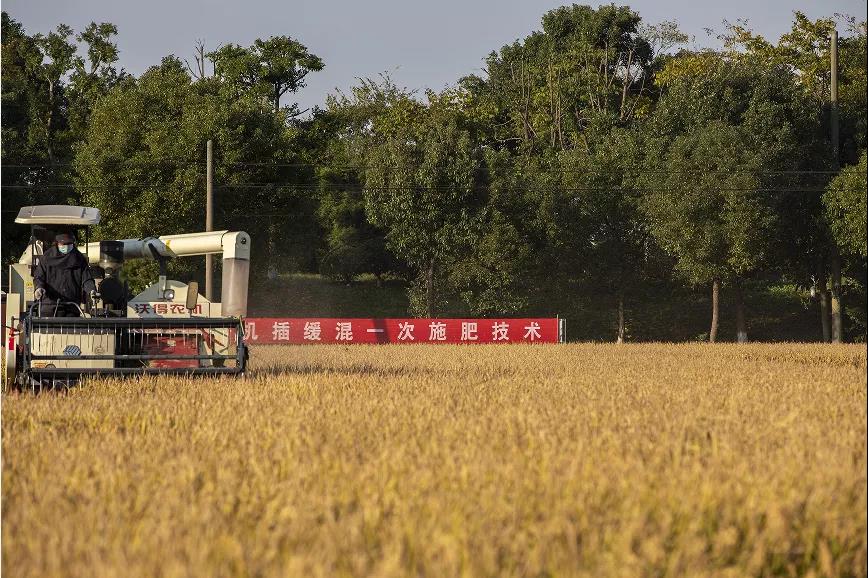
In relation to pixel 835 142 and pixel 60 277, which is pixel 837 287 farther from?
pixel 60 277

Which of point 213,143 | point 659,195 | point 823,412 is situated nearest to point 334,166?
point 213,143

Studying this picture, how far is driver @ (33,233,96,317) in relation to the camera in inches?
578

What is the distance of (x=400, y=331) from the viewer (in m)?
37.4

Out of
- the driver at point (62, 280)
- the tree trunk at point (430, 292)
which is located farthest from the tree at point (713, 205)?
the driver at point (62, 280)

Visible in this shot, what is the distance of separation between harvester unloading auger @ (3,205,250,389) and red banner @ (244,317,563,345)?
19.4 meters

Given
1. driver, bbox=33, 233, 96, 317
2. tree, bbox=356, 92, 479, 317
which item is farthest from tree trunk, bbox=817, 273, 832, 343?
driver, bbox=33, 233, 96, 317

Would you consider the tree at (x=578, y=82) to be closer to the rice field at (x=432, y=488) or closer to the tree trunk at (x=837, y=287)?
the tree trunk at (x=837, y=287)

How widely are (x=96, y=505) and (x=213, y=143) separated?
34.1m

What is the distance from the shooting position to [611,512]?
5.62 m

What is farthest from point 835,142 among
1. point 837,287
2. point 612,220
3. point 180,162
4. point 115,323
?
point 115,323

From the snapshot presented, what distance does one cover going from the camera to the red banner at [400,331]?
1449 inches

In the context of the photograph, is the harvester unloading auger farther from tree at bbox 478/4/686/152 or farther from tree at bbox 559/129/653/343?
tree at bbox 478/4/686/152

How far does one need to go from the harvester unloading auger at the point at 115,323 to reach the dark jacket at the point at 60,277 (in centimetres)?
18

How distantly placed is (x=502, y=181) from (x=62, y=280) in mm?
27467
